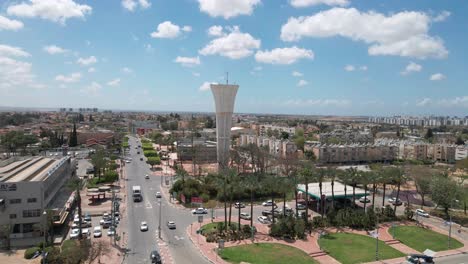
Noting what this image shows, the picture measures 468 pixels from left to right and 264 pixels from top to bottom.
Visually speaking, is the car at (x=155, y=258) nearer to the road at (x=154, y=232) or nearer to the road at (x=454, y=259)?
the road at (x=154, y=232)

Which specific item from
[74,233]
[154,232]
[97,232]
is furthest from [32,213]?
[154,232]

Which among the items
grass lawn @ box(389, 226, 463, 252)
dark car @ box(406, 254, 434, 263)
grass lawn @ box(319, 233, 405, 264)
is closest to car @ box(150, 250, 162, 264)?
grass lawn @ box(319, 233, 405, 264)

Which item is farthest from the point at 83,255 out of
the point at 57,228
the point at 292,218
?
the point at 292,218

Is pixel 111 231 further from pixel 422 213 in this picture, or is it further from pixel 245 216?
pixel 422 213

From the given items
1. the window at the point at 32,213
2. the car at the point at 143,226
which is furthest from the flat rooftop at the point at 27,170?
the car at the point at 143,226

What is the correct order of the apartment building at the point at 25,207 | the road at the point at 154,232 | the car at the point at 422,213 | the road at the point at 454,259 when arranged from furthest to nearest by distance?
the car at the point at 422,213, the apartment building at the point at 25,207, the road at the point at 454,259, the road at the point at 154,232
